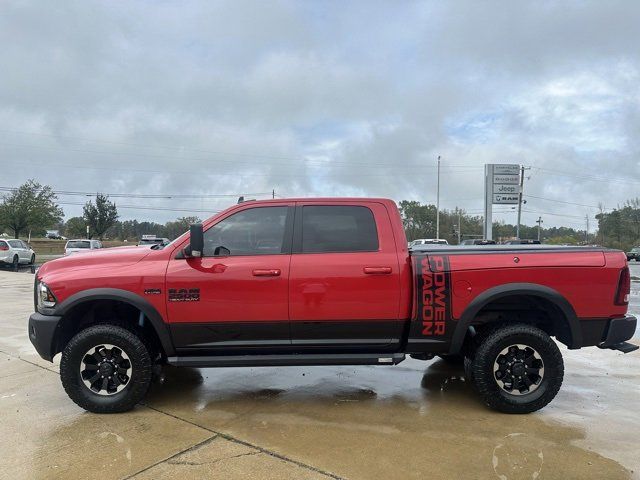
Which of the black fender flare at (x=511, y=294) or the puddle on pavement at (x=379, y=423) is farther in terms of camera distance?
the black fender flare at (x=511, y=294)

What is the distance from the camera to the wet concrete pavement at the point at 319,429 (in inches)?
130

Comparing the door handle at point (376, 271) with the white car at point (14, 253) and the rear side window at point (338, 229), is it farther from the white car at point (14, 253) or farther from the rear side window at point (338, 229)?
the white car at point (14, 253)

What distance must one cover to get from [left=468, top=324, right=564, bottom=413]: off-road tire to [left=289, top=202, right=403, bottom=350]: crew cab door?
81cm

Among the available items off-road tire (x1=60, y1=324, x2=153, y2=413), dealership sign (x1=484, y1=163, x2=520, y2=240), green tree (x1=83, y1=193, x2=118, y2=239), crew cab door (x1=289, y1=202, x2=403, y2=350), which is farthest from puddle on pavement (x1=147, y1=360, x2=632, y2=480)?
green tree (x1=83, y1=193, x2=118, y2=239)

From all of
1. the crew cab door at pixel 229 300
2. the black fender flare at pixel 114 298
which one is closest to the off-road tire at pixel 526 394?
the crew cab door at pixel 229 300

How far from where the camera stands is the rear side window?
14.4 ft

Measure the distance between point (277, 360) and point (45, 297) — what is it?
211 centimetres

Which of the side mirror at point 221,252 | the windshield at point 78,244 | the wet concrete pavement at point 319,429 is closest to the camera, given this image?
the wet concrete pavement at point 319,429

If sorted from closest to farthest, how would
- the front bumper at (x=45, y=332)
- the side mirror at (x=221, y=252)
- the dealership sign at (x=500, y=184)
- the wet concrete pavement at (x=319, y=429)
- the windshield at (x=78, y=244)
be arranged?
the wet concrete pavement at (x=319, y=429), the front bumper at (x=45, y=332), the side mirror at (x=221, y=252), the windshield at (x=78, y=244), the dealership sign at (x=500, y=184)

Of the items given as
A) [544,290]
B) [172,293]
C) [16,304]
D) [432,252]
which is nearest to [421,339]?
[432,252]

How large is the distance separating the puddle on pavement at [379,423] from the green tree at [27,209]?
43.8 metres

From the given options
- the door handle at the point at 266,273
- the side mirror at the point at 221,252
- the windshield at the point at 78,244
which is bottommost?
the windshield at the point at 78,244

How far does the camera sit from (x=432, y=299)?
4.27m

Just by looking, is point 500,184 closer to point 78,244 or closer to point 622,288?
point 78,244
